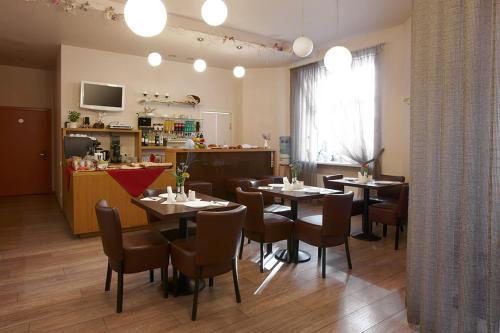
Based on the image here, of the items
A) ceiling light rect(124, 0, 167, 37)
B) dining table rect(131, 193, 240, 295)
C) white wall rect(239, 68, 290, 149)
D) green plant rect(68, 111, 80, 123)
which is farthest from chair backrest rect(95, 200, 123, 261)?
white wall rect(239, 68, 290, 149)

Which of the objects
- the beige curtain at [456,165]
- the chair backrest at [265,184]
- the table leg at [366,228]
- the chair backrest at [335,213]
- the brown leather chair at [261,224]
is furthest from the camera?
the table leg at [366,228]

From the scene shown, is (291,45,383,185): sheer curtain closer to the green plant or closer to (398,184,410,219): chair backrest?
(398,184,410,219): chair backrest

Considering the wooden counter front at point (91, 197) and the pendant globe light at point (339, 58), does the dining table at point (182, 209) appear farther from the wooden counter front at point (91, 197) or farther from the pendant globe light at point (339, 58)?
the pendant globe light at point (339, 58)

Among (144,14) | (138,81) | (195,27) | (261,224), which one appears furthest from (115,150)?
(144,14)

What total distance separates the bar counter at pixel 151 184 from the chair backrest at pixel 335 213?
2.64m

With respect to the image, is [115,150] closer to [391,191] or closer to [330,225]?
[330,225]

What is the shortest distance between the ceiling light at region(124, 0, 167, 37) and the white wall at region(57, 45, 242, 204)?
477cm

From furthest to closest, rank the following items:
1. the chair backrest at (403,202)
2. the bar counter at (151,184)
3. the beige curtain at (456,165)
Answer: the bar counter at (151,184) < the chair backrest at (403,202) < the beige curtain at (456,165)

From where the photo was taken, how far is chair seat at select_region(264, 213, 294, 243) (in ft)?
11.6

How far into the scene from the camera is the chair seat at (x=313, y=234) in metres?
3.40

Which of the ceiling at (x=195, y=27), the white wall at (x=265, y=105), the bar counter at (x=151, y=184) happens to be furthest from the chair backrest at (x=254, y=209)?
the white wall at (x=265, y=105)

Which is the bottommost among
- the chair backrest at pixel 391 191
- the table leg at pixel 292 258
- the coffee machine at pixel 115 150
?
the table leg at pixel 292 258

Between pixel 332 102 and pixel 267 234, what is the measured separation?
14.0 feet

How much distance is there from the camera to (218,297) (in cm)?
294
